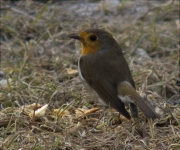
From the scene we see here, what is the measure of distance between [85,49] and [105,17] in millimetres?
2773

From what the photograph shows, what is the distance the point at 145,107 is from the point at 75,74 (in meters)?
1.61

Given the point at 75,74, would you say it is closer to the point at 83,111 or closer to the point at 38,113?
the point at 83,111

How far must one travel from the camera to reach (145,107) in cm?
424

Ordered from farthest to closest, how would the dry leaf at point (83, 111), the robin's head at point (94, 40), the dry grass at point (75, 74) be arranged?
the robin's head at point (94, 40)
the dry leaf at point (83, 111)
the dry grass at point (75, 74)

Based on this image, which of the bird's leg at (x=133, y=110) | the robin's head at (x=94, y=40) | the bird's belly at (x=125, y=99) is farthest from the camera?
the robin's head at (x=94, y=40)

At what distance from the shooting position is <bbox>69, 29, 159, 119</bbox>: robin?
4.40m

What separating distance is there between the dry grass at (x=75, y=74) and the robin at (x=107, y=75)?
0.16m

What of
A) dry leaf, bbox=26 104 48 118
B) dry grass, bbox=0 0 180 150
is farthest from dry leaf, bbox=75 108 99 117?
dry leaf, bbox=26 104 48 118

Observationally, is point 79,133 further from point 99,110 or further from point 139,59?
point 139,59

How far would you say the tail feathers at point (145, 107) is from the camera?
4.15 metres

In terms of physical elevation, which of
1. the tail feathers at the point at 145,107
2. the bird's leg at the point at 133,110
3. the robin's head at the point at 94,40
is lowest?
the bird's leg at the point at 133,110

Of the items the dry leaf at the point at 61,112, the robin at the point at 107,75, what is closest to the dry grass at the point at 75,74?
the dry leaf at the point at 61,112

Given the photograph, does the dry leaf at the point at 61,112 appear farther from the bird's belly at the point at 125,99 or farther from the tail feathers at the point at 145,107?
the tail feathers at the point at 145,107

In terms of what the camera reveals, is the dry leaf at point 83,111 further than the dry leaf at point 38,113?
Yes
